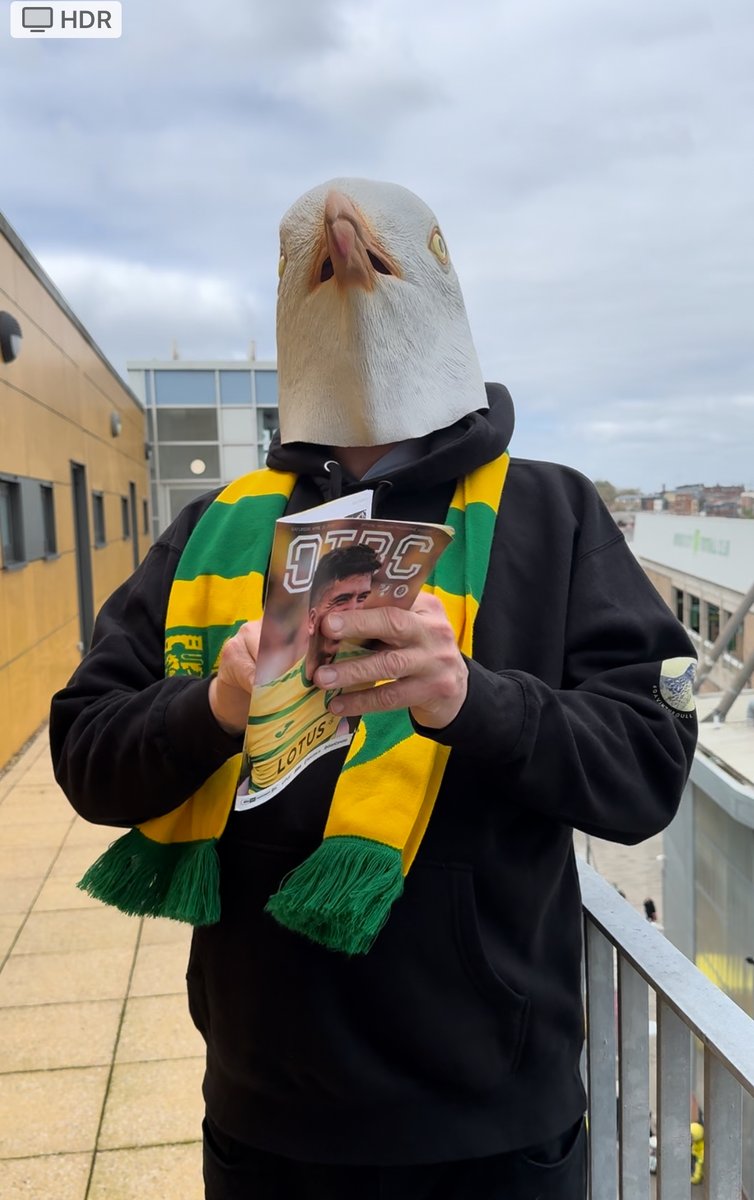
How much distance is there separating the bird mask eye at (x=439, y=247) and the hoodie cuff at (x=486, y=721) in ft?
2.23

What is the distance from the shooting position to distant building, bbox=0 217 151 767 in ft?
23.6

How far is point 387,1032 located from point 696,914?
13.4m

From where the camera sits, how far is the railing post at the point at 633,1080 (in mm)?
1324

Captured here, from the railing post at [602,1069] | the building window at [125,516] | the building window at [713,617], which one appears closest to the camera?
the railing post at [602,1069]

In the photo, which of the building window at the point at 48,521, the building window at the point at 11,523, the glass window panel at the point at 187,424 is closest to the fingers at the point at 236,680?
the building window at the point at 11,523

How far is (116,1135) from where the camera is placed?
8.38 ft

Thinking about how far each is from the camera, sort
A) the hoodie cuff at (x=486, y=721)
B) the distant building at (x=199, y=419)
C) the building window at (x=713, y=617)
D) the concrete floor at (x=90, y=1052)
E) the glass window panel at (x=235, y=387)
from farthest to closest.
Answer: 1. the building window at (x=713, y=617)
2. the distant building at (x=199, y=419)
3. the glass window panel at (x=235, y=387)
4. the concrete floor at (x=90, y=1052)
5. the hoodie cuff at (x=486, y=721)

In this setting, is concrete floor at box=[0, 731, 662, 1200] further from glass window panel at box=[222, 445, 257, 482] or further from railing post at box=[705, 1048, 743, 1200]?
glass window panel at box=[222, 445, 257, 482]

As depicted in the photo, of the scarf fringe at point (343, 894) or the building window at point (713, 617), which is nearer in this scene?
the scarf fringe at point (343, 894)

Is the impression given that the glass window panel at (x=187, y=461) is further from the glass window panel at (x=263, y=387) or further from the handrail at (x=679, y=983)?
the handrail at (x=679, y=983)

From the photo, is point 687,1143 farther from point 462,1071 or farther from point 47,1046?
point 47,1046

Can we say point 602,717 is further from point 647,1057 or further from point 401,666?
point 647,1057

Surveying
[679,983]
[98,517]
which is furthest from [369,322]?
[98,517]

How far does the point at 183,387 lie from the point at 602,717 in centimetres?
2206
